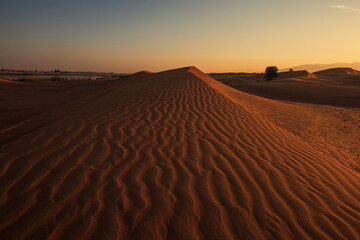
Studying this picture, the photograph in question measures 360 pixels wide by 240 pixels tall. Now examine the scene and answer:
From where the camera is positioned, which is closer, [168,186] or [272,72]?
[168,186]

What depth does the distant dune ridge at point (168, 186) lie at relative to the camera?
5.87ft

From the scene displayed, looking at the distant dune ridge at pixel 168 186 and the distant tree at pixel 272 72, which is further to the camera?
the distant tree at pixel 272 72

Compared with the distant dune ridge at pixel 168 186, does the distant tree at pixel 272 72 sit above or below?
above

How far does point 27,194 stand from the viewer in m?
2.11

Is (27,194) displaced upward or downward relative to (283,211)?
upward

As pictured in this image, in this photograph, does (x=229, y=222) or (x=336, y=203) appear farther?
(x=336, y=203)

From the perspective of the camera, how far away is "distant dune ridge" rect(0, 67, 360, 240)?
1.79 metres

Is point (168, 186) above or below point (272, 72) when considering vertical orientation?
below

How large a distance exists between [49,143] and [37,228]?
6.72ft

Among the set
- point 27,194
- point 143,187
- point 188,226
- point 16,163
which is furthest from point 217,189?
point 16,163

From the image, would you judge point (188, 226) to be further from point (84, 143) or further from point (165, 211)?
point (84, 143)

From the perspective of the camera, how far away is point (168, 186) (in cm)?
235

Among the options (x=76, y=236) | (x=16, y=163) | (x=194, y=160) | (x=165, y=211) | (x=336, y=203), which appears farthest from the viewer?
(x=194, y=160)

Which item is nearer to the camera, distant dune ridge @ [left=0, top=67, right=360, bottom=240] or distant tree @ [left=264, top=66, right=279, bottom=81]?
distant dune ridge @ [left=0, top=67, right=360, bottom=240]
